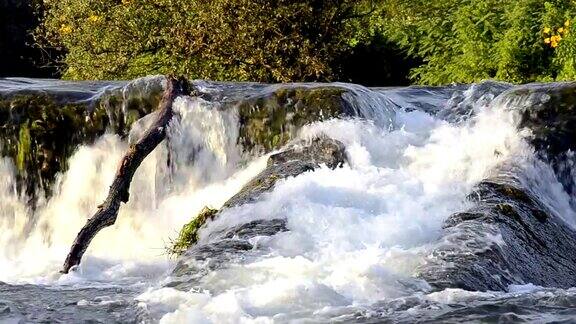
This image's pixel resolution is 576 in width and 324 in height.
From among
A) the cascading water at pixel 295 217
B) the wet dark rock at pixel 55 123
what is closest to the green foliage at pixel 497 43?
the cascading water at pixel 295 217

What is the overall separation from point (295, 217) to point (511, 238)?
1475 mm

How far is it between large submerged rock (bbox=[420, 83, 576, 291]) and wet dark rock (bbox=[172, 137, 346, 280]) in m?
1.23

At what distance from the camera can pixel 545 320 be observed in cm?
559

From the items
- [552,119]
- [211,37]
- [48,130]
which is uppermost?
[211,37]

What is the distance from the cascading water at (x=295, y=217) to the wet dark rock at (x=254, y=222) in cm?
4

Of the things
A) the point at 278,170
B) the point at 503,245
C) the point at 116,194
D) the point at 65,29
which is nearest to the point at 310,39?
the point at 65,29

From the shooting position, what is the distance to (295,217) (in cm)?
751

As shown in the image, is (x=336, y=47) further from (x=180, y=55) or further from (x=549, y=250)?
(x=549, y=250)

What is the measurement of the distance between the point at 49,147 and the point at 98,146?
49cm

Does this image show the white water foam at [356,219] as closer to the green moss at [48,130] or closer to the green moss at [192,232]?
the green moss at [192,232]

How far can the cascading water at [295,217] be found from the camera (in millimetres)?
5961

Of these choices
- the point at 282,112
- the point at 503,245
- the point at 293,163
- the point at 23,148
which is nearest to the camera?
the point at 503,245

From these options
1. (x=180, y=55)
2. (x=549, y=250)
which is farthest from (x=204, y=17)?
(x=549, y=250)

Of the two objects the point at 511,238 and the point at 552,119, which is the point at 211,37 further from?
the point at 511,238
